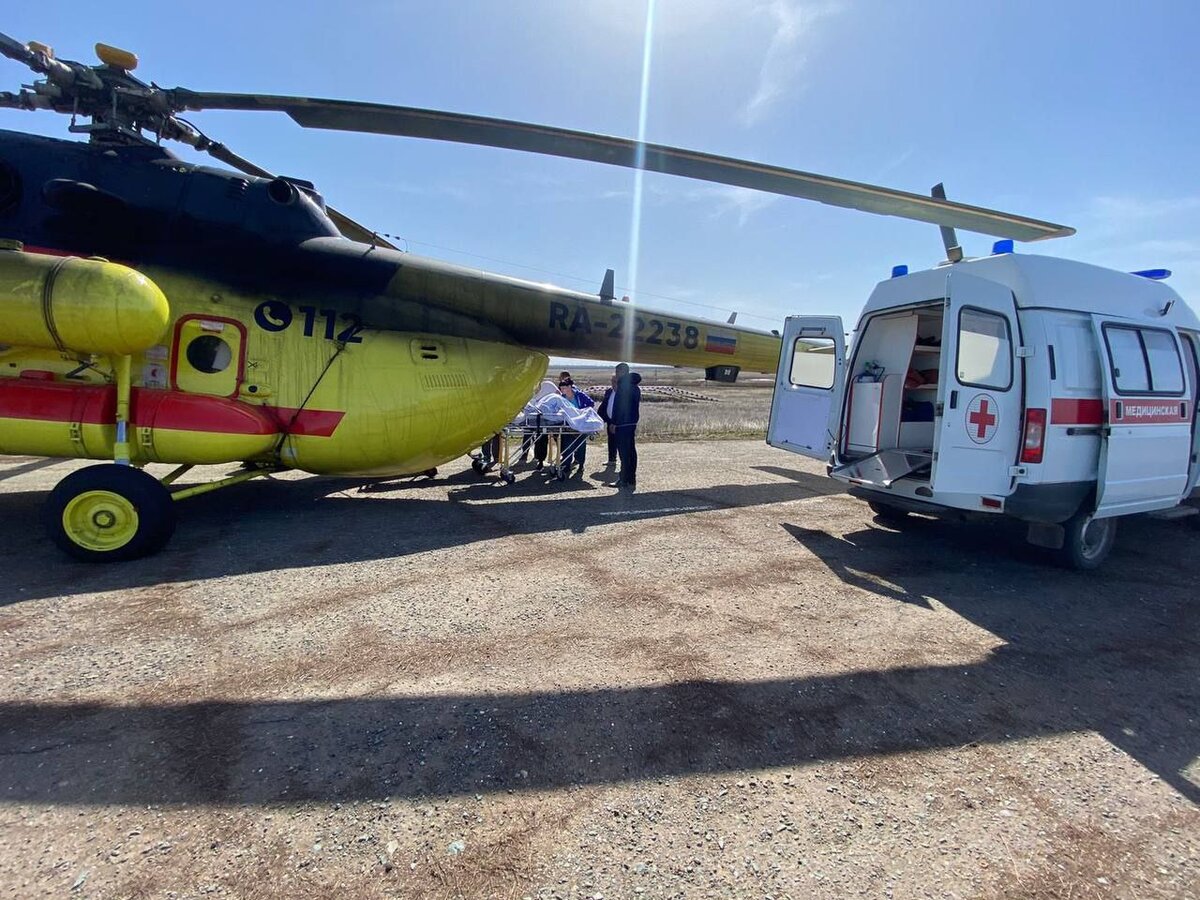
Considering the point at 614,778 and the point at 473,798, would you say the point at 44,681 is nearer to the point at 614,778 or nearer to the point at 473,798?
the point at 473,798

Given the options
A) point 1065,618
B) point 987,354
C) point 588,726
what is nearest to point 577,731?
point 588,726

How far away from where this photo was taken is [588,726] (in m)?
2.56

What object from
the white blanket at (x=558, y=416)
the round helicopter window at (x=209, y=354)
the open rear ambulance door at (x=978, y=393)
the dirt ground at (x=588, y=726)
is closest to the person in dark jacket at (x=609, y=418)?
the white blanket at (x=558, y=416)

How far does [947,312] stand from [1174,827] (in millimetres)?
3786

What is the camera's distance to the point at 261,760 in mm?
2271

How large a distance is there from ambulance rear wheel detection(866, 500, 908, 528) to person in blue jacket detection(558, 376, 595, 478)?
4.51m

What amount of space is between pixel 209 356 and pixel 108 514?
1.76m

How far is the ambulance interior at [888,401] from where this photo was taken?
6129 millimetres

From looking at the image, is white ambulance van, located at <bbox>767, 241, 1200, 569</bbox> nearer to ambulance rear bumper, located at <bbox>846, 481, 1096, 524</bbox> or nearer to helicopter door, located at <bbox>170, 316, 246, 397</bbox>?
ambulance rear bumper, located at <bbox>846, 481, 1096, 524</bbox>

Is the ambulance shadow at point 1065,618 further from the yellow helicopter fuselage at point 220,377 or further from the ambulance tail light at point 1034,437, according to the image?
the yellow helicopter fuselage at point 220,377

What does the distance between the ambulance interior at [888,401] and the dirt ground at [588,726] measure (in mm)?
1525

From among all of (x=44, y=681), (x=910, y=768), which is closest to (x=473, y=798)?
(x=910, y=768)

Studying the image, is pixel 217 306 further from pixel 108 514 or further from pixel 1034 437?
pixel 1034 437

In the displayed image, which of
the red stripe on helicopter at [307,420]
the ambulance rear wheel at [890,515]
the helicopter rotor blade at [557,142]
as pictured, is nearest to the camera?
the helicopter rotor blade at [557,142]
